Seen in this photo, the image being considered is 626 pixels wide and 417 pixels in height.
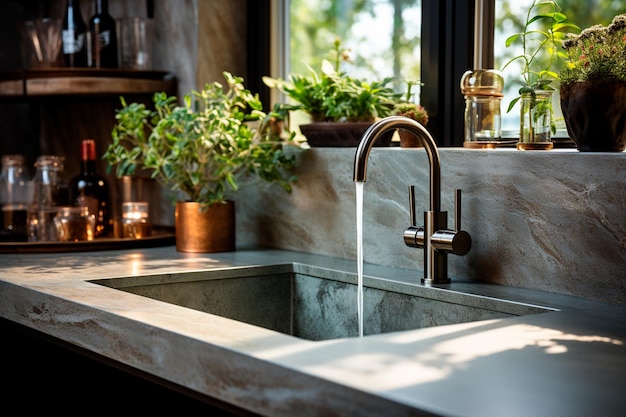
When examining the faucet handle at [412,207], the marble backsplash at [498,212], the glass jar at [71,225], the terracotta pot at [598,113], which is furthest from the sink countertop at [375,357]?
the glass jar at [71,225]

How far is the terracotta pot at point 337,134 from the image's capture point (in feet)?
6.73

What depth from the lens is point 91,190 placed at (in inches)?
96.7

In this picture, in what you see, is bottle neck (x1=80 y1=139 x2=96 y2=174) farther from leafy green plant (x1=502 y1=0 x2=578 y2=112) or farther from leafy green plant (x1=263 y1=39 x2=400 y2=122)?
leafy green plant (x1=502 y1=0 x2=578 y2=112)

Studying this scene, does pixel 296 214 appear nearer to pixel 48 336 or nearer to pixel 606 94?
pixel 48 336

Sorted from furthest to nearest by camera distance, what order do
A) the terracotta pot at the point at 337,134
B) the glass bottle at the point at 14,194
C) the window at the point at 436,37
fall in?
the glass bottle at the point at 14,194
the terracotta pot at the point at 337,134
the window at the point at 436,37

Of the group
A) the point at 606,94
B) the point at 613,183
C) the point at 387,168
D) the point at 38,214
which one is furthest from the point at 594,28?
the point at 38,214

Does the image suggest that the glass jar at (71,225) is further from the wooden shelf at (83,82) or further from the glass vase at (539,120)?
the glass vase at (539,120)

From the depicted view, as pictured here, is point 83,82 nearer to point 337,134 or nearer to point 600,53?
point 337,134

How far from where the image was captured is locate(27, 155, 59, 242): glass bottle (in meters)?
2.36

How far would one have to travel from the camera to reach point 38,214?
7.85 ft

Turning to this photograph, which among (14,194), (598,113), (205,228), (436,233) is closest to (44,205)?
(14,194)

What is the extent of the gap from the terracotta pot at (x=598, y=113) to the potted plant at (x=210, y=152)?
79 cm

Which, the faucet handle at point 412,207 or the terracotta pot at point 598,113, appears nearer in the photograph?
the terracotta pot at point 598,113

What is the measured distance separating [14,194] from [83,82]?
16.3 inches
